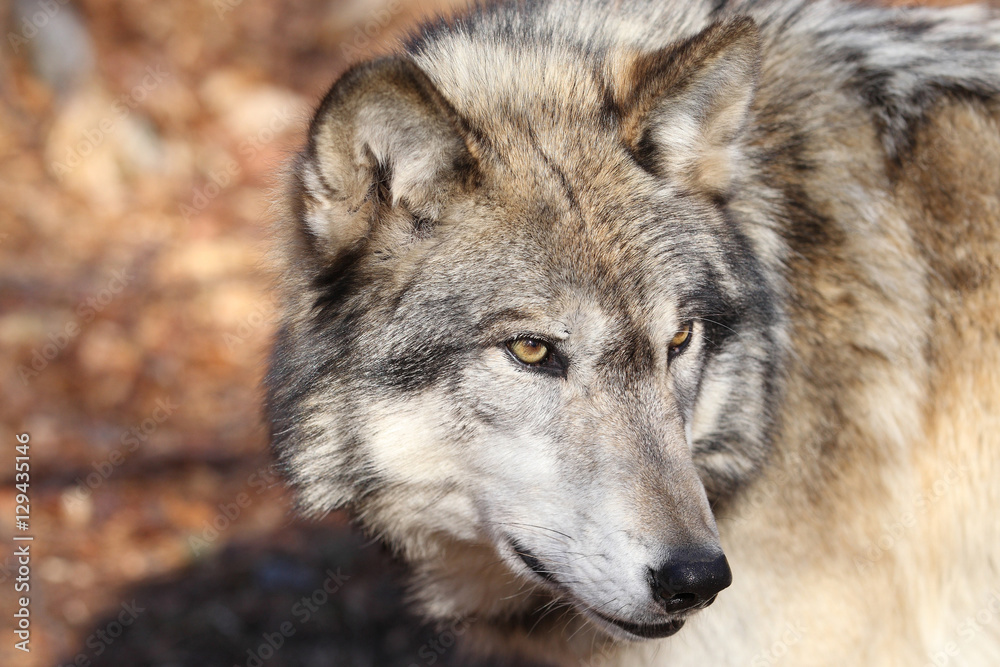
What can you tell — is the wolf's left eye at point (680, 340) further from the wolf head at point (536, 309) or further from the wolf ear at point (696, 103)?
the wolf ear at point (696, 103)

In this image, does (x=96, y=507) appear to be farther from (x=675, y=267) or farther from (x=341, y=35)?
(x=341, y=35)

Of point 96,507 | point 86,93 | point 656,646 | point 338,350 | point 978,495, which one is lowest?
point 96,507

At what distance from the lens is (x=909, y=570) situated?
2.89 meters

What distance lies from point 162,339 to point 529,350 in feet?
15.1

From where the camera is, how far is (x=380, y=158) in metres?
2.33

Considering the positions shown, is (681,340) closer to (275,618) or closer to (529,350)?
(529,350)

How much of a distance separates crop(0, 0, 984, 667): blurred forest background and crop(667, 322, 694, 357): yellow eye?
1.47 m

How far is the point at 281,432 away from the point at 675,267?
53.5 inches

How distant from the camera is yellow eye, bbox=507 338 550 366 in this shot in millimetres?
2350

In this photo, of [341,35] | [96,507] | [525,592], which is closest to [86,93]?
[341,35]

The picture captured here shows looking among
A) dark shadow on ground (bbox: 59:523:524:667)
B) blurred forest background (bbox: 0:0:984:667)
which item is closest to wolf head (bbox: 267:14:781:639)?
blurred forest background (bbox: 0:0:984:667)

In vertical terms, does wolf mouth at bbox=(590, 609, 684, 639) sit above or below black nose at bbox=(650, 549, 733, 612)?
below

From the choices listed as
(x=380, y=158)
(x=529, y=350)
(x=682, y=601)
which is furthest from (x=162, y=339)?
(x=682, y=601)

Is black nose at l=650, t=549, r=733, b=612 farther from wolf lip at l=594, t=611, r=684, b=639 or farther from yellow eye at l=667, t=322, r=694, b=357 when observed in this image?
yellow eye at l=667, t=322, r=694, b=357
